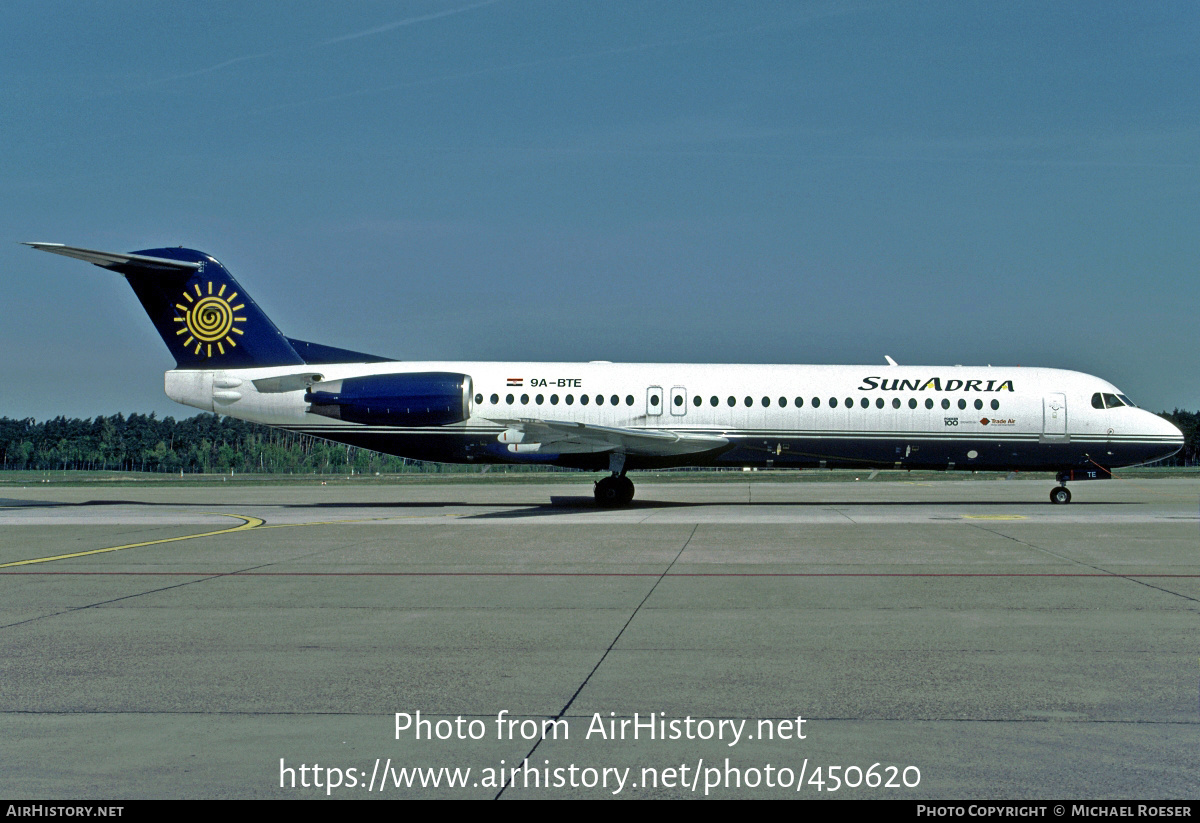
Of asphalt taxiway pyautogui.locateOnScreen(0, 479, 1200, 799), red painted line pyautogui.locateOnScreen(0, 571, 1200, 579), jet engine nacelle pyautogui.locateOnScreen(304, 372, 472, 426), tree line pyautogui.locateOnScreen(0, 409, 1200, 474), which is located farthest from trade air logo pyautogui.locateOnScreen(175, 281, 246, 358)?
tree line pyautogui.locateOnScreen(0, 409, 1200, 474)

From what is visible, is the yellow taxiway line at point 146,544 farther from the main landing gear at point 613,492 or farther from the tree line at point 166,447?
the tree line at point 166,447

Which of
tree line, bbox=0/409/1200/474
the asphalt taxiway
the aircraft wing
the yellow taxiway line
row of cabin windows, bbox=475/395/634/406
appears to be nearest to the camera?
the asphalt taxiway

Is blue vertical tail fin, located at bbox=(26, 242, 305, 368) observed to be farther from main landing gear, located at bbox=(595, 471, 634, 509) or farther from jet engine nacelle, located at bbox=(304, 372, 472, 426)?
main landing gear, located at bbox=(595, 471, 634, 509)

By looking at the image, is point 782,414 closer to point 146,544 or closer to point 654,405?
point 654,405

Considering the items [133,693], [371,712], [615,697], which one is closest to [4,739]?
[133,693]

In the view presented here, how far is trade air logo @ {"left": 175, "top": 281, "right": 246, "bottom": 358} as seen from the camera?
2706cm

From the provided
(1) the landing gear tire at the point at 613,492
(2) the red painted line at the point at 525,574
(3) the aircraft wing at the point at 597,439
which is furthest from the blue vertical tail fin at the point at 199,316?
(2) the red painted line at the point at 525,574

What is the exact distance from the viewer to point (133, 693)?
20.5 ft

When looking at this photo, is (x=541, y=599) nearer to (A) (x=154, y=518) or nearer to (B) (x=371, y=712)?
(B) (x=371, y=712)

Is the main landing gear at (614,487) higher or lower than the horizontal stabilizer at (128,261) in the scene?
lower

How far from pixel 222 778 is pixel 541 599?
5.67 metres

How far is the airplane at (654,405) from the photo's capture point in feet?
87.1

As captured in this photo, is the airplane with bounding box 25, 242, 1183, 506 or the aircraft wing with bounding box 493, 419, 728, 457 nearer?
the aircraft wing with bounding box 493, 419, 728, 457

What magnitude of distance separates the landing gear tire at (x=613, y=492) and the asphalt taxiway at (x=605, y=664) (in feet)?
32.9
